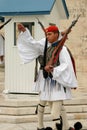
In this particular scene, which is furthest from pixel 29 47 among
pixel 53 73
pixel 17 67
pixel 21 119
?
pixel 17 67

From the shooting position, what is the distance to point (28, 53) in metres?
6.77

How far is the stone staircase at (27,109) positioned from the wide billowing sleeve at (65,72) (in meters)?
1.56

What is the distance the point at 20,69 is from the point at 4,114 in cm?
124

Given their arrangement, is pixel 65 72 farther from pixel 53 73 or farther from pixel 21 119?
pixel 21 119

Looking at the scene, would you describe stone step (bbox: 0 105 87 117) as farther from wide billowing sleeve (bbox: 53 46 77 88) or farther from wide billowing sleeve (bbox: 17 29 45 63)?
wide billowing sleeve (bbox: 53 46 77 88)

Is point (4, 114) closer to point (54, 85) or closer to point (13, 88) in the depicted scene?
point (13, 88)

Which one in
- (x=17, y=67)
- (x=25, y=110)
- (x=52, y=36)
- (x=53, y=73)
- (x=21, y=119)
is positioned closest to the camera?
(x=53, y=73)

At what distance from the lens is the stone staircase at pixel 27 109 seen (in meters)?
8.18

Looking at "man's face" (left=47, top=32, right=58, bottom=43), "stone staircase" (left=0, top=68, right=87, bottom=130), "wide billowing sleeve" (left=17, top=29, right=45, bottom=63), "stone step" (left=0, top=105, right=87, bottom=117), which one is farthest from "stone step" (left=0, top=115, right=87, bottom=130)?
"man's face" (left=47, top=32, right=58, bottom=43)

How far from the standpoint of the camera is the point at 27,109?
8.33 metres

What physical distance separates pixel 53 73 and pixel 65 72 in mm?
173

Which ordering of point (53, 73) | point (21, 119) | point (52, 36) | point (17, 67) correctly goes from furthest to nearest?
point (17, 67)
point (21, 119)
point (52, 36)
point (53, 73)

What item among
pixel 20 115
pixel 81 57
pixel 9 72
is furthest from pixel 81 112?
pixel 81 57

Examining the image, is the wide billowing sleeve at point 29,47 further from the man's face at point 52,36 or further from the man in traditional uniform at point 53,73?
the man's face at point 52,36
